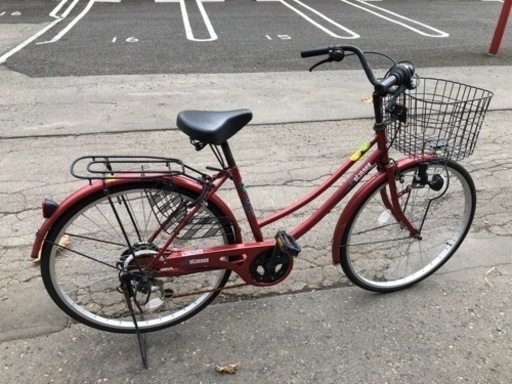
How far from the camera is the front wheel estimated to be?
8.28ft

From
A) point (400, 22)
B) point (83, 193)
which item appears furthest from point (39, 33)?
point (83, 193)

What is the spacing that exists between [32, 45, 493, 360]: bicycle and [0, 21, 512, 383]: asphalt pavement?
157 millimetres

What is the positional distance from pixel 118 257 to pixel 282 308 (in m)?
0.99

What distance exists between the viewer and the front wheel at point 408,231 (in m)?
2.52

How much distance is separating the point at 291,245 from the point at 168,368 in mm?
889

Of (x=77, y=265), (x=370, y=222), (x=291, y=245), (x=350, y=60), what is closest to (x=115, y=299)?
(x=77, y=265)

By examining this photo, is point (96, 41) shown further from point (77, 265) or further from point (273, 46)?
point (77, 265)

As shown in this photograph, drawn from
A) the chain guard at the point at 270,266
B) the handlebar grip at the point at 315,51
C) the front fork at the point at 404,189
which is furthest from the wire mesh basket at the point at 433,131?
the chain guard at the point at 270,266

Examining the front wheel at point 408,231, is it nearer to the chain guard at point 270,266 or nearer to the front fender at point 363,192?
the front fender at point 363,192

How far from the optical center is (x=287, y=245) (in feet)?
7.49

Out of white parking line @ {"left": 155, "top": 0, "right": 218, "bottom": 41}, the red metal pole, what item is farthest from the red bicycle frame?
white parking line @ {"left": 155, "top": 0, "right": 218, "bottom": 41}

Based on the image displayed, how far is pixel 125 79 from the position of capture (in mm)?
6461

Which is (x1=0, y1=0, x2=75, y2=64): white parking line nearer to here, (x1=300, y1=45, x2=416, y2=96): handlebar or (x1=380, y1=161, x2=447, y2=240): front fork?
(x1=300, y1=45, x2=416, y2=96): handlebar

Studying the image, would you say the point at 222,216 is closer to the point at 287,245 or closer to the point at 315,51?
the point at 287,245
